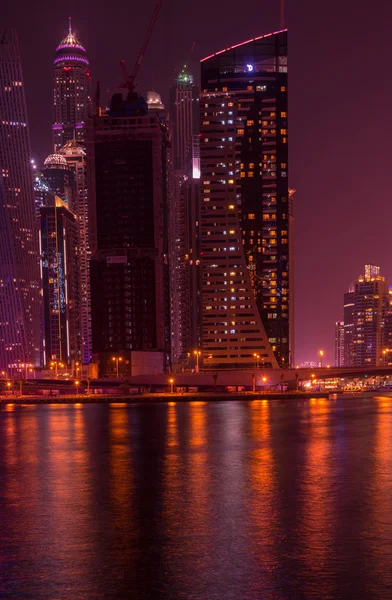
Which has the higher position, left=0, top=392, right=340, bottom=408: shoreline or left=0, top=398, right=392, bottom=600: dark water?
left=0, top=398, right=392, bottom=600: dark water

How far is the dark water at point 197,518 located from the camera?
22062mm

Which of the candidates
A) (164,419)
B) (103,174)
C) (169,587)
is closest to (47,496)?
(169,587)

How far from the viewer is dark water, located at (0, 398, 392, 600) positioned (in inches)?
869

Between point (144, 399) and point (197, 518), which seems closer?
point (197, 518)

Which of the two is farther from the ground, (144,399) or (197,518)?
(197,518)

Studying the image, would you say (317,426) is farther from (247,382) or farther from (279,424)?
(247,382)

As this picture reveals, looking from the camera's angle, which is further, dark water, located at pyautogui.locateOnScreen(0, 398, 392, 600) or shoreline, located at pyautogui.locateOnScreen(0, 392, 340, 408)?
shoreline, located at pyautogui.locateOnScreen(0, 392, 340, 408)

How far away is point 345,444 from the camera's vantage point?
58.1 m

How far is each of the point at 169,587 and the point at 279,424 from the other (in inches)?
2248

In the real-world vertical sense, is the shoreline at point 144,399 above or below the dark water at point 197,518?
below

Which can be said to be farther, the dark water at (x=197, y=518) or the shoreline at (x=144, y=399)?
the shoreline at (x=144, y=399)

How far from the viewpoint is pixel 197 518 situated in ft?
101

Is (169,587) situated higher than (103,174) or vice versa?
(103,174)

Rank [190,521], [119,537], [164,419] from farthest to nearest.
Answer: [164,419] < [190,521] < [119,537]
